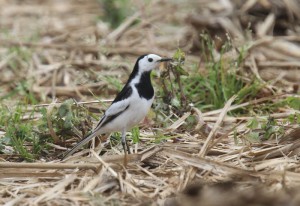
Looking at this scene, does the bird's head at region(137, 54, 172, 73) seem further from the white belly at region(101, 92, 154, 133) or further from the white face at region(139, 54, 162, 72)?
the white belly at region(101, 92, 154, 133)

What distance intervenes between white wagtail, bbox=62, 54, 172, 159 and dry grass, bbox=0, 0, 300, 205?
19 centimetres

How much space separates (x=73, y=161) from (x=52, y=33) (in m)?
4.19

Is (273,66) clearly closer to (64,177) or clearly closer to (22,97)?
(22,97)

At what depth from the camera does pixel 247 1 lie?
27.3ft

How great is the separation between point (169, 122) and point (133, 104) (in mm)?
932

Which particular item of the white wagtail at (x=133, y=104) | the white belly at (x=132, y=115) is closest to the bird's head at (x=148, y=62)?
the white wagtail at (x=133, y=104)

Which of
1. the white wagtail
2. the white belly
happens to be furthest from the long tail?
the white belly

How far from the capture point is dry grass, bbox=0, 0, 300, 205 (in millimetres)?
4297

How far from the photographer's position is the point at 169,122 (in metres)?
5.70

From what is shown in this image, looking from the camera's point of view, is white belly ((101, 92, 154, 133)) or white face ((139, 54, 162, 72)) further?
white face ((139, 54, 162, 72))

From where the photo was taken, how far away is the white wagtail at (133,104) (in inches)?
189

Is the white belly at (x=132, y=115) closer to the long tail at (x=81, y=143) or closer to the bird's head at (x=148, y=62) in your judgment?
the long tail at (x=81, y=143)

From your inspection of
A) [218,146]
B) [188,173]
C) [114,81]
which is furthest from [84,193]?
[114,81]

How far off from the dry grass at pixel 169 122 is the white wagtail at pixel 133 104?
0.63 ft
